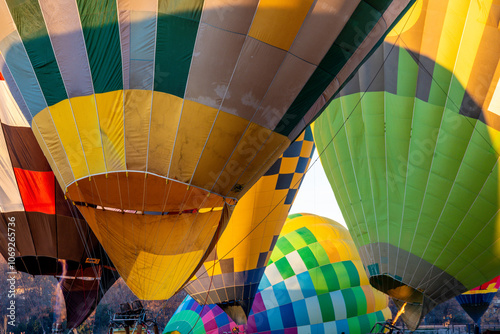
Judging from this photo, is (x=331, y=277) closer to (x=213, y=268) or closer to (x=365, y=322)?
(x=365, y=322)

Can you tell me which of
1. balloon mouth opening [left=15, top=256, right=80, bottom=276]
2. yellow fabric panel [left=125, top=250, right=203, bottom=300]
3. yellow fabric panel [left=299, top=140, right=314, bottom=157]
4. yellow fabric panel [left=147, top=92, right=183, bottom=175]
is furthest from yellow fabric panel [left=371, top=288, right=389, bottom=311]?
yellow fabric panel [left=147, top=92, right=183, bottom=175]

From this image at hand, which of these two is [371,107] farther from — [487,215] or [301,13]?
[301,13]

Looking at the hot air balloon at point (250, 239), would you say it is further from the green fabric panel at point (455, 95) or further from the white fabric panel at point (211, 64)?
the white fabric panel at point (211, 64)

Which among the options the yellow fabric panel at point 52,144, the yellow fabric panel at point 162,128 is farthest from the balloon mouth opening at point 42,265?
the yellow fabric panel at point 162,128

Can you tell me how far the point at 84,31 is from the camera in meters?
4.63

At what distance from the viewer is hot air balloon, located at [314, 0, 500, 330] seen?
6633 mm

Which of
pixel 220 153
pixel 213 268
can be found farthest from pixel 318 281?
pixel 220 153

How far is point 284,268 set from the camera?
1070cm

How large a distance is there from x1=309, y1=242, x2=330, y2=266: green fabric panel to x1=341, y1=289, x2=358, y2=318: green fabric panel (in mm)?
641

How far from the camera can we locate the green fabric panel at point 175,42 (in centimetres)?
451

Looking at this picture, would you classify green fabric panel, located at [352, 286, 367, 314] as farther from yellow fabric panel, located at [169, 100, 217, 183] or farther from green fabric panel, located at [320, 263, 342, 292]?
yellow fabric panel, located at [169, 100, 217, 183]

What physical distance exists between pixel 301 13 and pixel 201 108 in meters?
1.11

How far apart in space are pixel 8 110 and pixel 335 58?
5.18 m

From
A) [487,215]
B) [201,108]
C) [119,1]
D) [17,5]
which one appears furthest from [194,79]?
[487,215]
